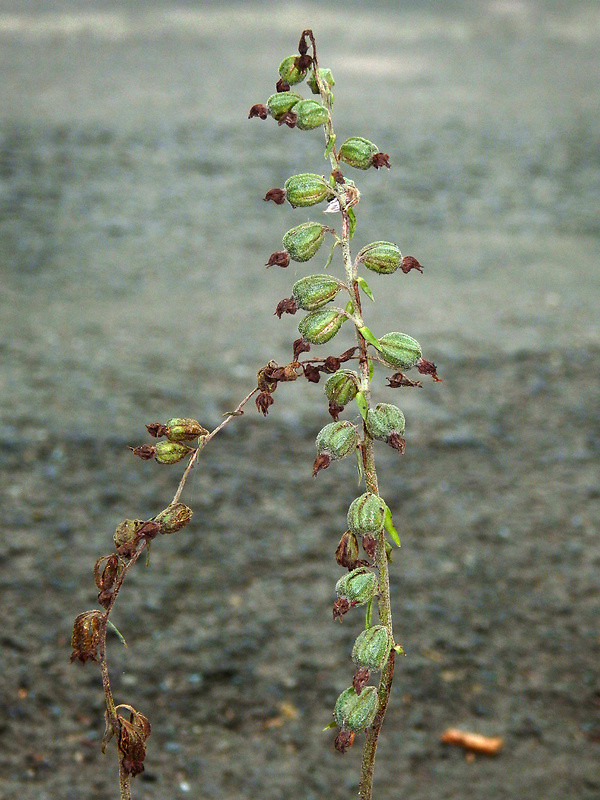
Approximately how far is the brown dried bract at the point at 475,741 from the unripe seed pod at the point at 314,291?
116 cm

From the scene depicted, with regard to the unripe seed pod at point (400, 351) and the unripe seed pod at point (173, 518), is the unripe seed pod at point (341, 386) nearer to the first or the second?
the unripe seed pod at point (400, 351)

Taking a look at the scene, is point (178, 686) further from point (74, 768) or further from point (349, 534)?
point (349, 534)

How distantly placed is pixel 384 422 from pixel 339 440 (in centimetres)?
4

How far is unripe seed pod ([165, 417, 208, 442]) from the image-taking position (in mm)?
859

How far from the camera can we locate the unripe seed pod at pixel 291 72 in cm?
82

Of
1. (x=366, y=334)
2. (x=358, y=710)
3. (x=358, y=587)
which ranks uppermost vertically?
(x=366, y=334)

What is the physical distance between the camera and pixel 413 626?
6.59 ft

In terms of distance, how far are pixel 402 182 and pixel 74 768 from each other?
443cm

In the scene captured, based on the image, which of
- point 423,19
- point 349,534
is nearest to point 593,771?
point 349,534

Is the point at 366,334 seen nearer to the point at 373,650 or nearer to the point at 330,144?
the point at 330,144

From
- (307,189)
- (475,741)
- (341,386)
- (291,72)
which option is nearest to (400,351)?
(341,386)

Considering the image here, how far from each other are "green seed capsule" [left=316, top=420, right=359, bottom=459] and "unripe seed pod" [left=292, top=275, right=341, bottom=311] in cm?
11

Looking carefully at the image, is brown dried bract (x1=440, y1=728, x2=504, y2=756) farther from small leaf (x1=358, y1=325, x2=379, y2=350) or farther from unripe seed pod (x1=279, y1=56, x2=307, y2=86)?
unripe seed pod (x1=279, y1=56, x2=307, y2=86)

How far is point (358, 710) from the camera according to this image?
845mm
